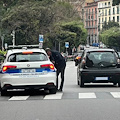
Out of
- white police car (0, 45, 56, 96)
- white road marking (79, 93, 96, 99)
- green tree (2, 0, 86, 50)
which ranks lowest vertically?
white road marking (79, 93, 96, 99)

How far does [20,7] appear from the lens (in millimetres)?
61656

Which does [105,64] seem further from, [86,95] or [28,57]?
[28,57]

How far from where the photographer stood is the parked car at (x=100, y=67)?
65.3 feet

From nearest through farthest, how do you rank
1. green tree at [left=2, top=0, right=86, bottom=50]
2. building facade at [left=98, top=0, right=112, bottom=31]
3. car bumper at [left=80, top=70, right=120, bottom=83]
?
car bumper at [left=80, top=70, right=120, bottom=83], green tree at [left=2, top=0, right=86, bottom=50], building facade at [left=98, top=0, right=112, bottom=31]

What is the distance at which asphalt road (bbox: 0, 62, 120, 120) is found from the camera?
456 inches

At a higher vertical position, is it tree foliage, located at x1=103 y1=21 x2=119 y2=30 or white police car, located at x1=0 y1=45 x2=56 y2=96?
tree foliage, located at x1=103 y1=21 x2=119 y2=30

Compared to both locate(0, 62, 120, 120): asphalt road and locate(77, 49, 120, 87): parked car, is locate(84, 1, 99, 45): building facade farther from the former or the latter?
locate(0, 62, 120, 120): asphalt road

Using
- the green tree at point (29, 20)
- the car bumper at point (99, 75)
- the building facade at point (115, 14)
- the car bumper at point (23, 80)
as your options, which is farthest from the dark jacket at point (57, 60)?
the building facade at point (115, 14)

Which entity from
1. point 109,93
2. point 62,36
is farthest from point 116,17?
point 109,93

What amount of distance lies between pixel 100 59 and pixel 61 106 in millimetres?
6774

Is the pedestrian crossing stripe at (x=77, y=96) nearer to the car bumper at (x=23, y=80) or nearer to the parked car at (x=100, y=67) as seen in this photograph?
the car bumper at (x=23, y=80)

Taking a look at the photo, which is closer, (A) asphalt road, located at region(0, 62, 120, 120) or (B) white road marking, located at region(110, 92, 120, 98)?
(A) asphalt road, located at region(0, 62, 120, 120)

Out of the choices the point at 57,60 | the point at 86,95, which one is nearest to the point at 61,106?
the point at 86,95

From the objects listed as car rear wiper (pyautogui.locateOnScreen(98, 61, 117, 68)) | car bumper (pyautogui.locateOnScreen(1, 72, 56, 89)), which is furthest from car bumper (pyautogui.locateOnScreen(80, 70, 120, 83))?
car bumper (pyautogui.locateOnScreen(1, 72, 56, 89))
